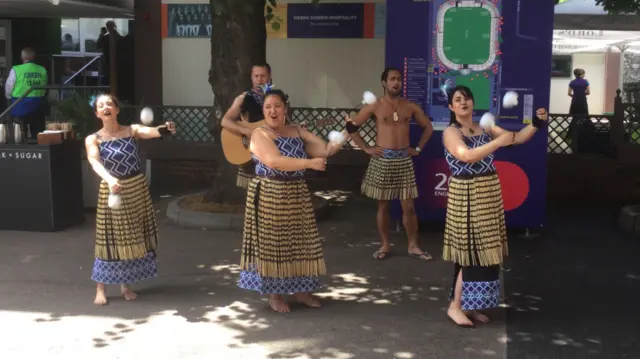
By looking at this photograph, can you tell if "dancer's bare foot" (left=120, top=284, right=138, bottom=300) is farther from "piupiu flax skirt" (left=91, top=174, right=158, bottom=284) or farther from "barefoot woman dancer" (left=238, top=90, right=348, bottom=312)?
"barefoot woman dancer" (left=238, top=90, right=348, bottom=312)

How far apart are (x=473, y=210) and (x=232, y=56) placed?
15.8 feet

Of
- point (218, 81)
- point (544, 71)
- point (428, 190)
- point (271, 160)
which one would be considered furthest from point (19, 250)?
point (544, 71)

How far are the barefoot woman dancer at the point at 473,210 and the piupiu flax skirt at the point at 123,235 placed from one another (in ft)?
7.81

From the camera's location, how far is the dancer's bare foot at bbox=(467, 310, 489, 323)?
18.4 feet

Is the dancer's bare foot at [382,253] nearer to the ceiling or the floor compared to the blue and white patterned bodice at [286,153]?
nearer to the floor

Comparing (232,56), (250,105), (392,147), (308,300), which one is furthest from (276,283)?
(232,56)

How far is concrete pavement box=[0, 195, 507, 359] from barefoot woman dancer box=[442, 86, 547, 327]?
12.7 inches

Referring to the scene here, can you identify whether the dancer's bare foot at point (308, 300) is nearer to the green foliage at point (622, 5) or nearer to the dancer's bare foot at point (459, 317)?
the dancer's bare foot at point (459, 317)

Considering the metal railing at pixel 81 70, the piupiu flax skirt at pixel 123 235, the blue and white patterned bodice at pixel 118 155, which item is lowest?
the piupiu flax skirt at pixel 123 235

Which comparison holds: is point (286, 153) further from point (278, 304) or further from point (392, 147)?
point (392, 147)

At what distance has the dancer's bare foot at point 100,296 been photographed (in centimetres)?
603

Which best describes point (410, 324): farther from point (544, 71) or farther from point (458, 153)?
point (544, 71)

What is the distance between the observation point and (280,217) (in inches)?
220

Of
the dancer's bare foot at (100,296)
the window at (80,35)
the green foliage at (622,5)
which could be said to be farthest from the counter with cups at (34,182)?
the window at (80,35)
